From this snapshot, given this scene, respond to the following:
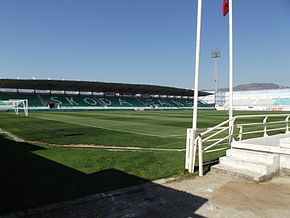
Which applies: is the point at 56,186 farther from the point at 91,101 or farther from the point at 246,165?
the point at 91,101

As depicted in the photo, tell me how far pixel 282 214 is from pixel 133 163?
424 centimetres

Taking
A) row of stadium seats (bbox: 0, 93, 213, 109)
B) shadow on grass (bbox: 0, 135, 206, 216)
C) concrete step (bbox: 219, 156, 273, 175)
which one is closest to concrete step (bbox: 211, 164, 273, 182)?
concrete step (bbox: 219, 156, 273, 175)

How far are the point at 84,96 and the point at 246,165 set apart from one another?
236 feet

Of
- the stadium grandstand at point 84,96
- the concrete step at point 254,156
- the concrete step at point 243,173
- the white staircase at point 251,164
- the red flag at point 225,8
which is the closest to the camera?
the concrete step at point 243,173

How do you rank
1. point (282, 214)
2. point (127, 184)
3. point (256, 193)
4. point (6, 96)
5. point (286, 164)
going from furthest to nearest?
point (6, 96)
point (286, 164)
point (127, 184)
point (256, 193)
point (282, 214)

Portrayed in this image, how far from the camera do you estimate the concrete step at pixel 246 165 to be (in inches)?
223

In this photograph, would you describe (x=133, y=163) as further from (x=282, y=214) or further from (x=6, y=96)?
(x=6, y=96)

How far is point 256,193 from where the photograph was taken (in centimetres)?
479

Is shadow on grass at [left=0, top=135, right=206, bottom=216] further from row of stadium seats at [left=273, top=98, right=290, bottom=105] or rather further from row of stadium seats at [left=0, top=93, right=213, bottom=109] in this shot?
row of stadium seats at [left=273, top=98, right=290, bottom=105]

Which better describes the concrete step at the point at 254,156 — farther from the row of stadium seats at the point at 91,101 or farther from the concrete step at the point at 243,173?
the row of stadium seats at the point at 91,101

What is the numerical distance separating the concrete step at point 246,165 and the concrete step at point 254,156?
18 centimetres

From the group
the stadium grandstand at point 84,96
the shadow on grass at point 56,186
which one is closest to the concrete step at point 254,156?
the shadow on grass at point 56,186

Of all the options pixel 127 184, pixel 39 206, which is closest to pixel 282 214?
pixel 127 184

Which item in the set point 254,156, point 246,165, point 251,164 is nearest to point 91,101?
point 254,156
